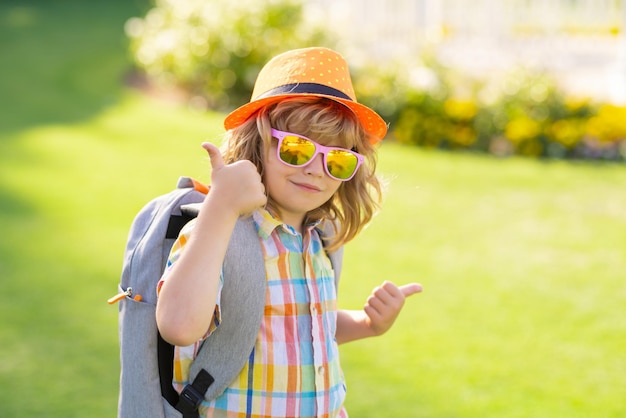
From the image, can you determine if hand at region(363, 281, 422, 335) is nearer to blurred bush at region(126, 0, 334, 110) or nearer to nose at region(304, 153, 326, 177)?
nose at region(304, 153, 326, 177)

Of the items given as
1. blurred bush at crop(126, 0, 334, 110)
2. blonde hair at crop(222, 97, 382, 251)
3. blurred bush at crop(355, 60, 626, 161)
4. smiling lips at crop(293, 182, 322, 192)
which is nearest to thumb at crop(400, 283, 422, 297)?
blonde hair at crop(222, 97, 382, 251)

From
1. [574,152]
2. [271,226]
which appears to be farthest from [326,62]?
[574,152]

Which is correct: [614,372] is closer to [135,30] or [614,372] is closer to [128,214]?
[128,214]

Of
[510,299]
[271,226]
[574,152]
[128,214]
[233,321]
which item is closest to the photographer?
[233,321]

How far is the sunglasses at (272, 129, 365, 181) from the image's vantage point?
2035mm

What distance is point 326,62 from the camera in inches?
84.4

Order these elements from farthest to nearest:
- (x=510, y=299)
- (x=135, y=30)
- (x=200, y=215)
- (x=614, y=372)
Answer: (x=135, y=30) < (x=510, y=299) < (x=614, y=372) < (x=200, y=215)

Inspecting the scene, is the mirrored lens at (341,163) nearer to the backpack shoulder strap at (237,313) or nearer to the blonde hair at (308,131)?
the blonde hair at (308,131)

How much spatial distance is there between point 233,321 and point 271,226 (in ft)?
0.82

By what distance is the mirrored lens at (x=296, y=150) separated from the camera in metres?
2.04

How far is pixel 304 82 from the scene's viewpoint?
6.82 ft

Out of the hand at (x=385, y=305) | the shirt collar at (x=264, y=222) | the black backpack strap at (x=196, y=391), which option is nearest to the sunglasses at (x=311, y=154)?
the shirt collar at (x=264, y=222)

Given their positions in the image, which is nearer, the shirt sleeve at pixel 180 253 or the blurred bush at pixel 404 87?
the shirt sleeve at pixel 180 253

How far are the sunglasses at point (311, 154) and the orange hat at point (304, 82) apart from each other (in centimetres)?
9
